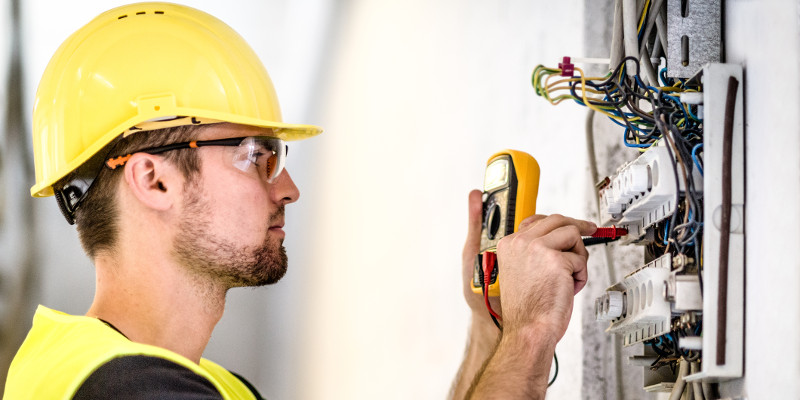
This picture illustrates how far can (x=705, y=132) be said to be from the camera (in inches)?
38.9

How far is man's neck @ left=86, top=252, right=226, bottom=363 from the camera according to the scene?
4.31 ft

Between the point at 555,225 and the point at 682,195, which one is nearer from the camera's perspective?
the point at 682,195

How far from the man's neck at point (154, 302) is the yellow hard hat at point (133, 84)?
217 millimetres

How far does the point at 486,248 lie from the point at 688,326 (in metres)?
0.50

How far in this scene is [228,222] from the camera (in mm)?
1394

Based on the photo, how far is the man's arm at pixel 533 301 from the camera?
1.07 m

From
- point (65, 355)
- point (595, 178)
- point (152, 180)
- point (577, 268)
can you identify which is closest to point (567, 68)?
point (577, 268)

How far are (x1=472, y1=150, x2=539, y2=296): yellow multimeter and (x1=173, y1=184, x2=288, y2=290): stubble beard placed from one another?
0.42m

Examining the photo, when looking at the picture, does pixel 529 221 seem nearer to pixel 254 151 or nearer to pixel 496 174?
pixel 496 174

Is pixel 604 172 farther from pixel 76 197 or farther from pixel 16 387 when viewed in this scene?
pixel 16 387

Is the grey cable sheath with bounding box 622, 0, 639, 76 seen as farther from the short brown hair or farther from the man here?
the short brown hair

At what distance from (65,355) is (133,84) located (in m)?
0.51

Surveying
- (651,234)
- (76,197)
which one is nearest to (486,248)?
(651,234)

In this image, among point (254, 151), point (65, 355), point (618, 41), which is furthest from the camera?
point (254, 151)
